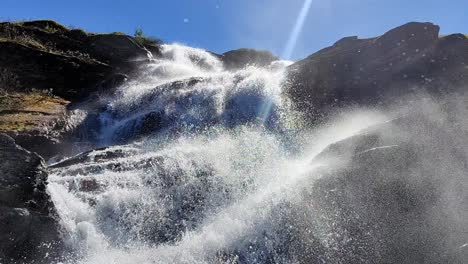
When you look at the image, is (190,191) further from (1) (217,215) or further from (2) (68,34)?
(2) (68,34)

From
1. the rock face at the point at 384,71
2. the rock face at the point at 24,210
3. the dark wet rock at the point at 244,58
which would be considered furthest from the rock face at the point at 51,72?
the rock face at the point at 384,71

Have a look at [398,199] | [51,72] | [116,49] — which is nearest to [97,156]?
[398,199]

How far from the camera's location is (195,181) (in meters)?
15.4

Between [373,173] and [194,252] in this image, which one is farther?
[373,173]

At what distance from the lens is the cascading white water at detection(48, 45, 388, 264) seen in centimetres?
1207

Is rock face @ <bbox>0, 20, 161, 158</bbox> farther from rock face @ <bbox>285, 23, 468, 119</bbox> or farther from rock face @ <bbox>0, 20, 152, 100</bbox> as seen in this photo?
rock face @ <bbox>285, 23, 468, 119</bbox>

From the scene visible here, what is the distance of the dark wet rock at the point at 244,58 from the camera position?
44.3 meters

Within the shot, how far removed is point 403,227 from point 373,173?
2.12 meters

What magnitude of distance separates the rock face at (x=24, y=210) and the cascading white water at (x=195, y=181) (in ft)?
2.35

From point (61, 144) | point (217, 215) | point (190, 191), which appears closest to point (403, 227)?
point (217, 215)

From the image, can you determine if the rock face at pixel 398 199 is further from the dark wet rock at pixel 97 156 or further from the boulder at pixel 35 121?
the boulder at pixel 35 121

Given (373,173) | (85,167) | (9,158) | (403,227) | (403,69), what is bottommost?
(403,227)

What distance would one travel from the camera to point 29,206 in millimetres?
10852

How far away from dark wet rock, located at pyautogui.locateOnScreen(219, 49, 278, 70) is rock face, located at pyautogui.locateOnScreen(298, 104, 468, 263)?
2968 cm
